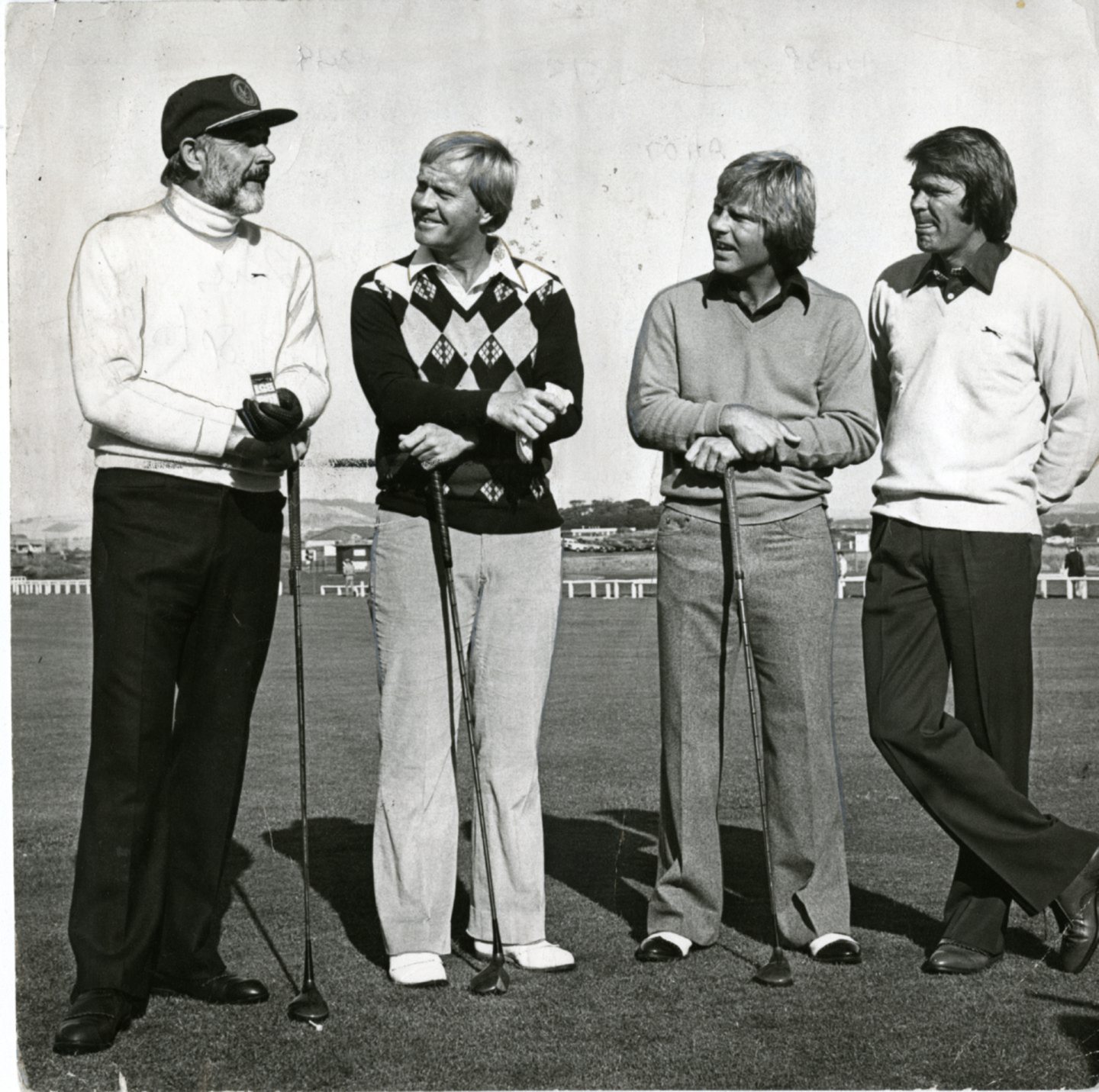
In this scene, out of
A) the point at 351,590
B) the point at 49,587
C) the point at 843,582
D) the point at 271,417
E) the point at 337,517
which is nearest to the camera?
the point at 271,417

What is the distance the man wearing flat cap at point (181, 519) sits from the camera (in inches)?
140

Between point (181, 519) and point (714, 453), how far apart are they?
128 centimetres

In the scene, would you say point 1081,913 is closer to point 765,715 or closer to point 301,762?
point 765,715

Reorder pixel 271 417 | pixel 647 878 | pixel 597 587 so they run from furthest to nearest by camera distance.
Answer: pixel 597 587
pixel 647 878
pixel 271 417

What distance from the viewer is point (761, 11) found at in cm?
423

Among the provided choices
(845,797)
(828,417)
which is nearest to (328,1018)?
(828,417)

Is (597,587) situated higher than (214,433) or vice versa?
(214,433)

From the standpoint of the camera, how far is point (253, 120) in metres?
3.72

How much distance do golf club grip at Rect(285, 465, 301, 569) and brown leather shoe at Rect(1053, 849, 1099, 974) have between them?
6.68ft

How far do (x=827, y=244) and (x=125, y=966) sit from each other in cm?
264

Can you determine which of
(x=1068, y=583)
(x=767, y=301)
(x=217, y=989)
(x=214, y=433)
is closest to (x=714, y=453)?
(x=767, y=301)

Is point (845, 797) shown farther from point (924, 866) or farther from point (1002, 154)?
point (1002, 154)

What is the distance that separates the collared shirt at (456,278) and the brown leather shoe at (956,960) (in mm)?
1905

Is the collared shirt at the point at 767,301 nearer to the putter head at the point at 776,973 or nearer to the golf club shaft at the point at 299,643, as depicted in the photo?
the golf club shaft at the point at 299,643
